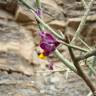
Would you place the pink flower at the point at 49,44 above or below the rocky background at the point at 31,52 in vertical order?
below

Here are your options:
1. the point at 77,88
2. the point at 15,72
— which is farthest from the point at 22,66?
the point at 77,88

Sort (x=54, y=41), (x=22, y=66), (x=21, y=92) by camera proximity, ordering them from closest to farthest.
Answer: (x=54, y=41) → (x=21, y=92) → (x=22, y=66)

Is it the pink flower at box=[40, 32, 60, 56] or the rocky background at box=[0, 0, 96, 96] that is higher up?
the rocky background at box=[0, 0, 96, 96]

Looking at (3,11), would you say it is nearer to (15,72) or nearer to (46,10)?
(46,10)

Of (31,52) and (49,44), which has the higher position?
(31,52)

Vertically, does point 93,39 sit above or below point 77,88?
above

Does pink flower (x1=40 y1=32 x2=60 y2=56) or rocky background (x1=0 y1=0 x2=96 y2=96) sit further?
rocky background (x1=0 y1=0 x2=96 y2=96)

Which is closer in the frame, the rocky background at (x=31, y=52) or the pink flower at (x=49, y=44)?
the pink flower at (x=49, y=44)

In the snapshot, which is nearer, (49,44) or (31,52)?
(49,44)
